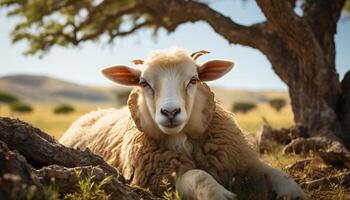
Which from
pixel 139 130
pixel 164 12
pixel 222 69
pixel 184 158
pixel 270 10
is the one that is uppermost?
pixel 164 12

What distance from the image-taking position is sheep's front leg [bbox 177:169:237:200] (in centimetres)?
410

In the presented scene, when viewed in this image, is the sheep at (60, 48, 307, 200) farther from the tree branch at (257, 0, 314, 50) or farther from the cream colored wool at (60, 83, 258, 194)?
the tree branch at (257, 0, 314, 50)

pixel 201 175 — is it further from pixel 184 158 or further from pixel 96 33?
pixel 96 33

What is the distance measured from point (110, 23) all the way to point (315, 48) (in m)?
6.56

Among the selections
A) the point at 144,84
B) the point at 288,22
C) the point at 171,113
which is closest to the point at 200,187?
the point at 171,113

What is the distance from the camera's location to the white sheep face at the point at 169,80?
4.66 m

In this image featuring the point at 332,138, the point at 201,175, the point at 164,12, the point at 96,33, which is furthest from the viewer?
the point at 96,33

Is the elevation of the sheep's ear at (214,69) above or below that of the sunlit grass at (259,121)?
above

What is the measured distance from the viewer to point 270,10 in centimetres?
765

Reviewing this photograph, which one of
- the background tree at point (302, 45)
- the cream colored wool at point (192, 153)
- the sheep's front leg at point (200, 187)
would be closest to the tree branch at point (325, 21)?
the background tree at point (302, 45)

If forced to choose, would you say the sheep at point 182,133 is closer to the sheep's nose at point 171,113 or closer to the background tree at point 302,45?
the sheep's nose at point 171,113

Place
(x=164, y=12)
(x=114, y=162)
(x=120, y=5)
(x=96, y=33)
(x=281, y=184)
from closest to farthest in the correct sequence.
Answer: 1. (x=281, y=184)
2. (x=114, y=162)
3. (x=164, y=12)
4. (x=96, y=33)
5. (x=120, y=5)

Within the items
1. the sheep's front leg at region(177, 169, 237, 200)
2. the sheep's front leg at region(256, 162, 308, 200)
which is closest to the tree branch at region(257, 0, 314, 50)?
the sheep's front leg at region(256, 162, 308, 200)

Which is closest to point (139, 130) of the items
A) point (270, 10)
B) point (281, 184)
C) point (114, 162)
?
point (114, 162)
